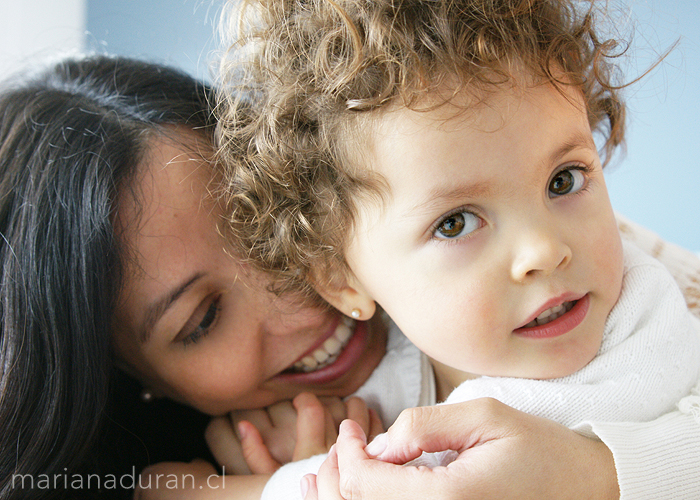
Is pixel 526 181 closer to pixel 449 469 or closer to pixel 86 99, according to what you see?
pixel 449 469

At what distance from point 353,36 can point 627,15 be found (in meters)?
0.47

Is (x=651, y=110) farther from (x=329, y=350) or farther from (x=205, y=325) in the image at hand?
(x=205, y=325)

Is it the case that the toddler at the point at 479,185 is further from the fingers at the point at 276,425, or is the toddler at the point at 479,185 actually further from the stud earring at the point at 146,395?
the stud earring at the point at 146,395

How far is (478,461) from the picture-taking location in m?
0.61

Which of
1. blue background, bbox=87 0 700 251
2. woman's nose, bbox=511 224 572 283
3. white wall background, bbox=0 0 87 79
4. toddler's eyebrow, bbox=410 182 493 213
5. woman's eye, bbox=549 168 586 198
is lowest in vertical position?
blue background, bbox=87 0 700 251

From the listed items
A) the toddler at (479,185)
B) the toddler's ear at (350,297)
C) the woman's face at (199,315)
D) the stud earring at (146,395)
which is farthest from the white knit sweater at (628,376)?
the stud earring at (146,395)

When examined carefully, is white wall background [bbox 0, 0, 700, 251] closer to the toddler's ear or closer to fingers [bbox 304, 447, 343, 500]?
the toddler's ear

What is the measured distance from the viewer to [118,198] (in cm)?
88

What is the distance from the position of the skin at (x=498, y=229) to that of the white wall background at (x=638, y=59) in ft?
3.93

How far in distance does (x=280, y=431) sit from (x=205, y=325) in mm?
254

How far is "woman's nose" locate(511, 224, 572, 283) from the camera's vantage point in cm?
68

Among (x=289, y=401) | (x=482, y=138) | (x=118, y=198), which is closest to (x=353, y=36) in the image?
(x=482, y=138)

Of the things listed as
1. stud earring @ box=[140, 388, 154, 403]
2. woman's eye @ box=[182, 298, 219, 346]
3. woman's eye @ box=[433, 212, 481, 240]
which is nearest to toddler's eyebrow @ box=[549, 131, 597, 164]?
woman's eye @ box=[433, 212, 481, 240]

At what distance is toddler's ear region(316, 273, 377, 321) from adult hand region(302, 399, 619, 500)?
29cm
